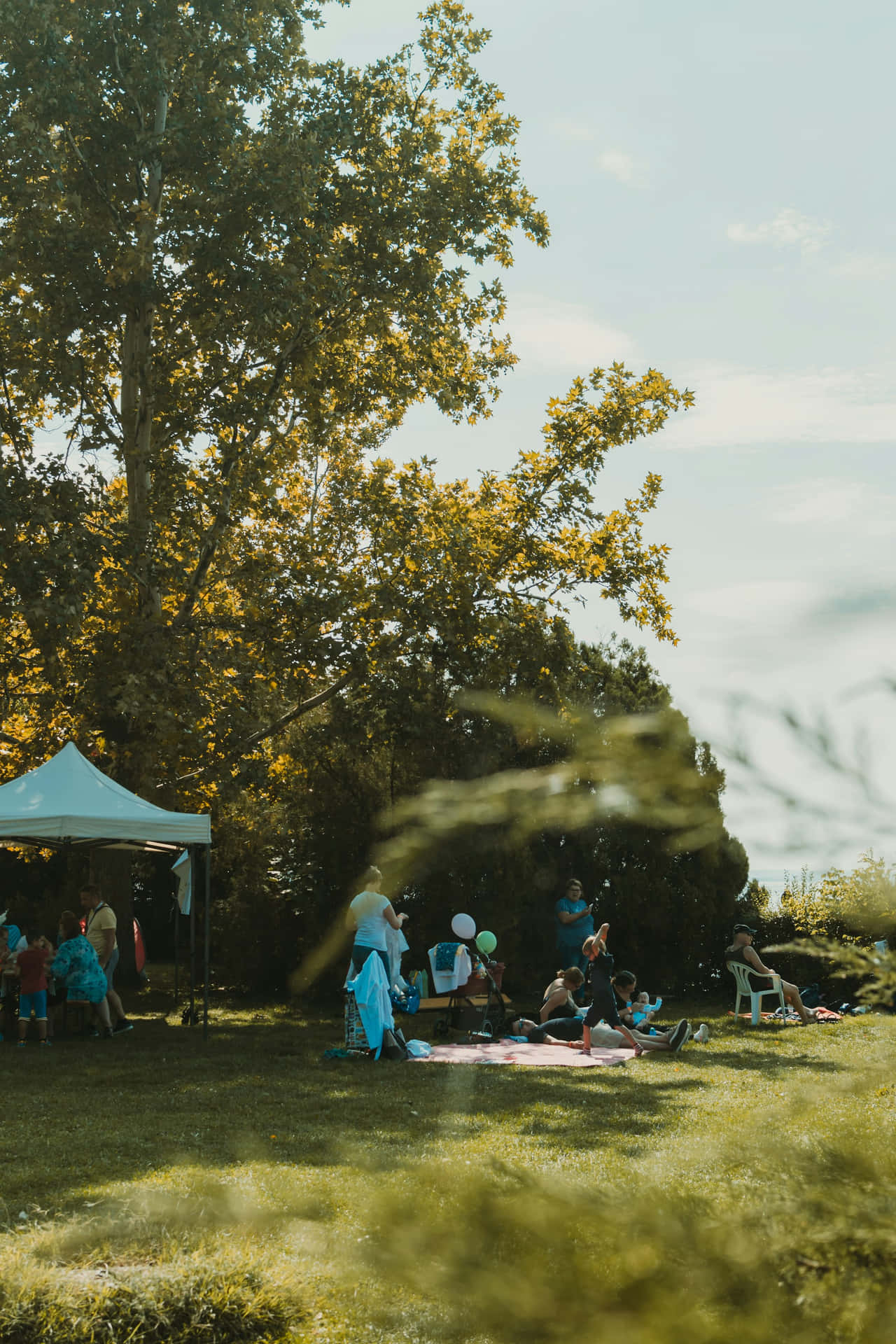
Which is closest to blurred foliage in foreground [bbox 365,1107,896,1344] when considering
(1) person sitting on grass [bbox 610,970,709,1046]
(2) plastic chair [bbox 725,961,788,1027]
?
(1) person sitting on grass [bbox 610,970,709,1046]

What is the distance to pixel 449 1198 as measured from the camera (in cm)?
112

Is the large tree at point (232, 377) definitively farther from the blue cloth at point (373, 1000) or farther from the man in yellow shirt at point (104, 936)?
the blue cloth at point (373, 1000)

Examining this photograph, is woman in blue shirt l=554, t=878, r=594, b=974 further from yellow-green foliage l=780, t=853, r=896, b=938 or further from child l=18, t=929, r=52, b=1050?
yellow-green foliage l=780, t=853, r=896, b=938

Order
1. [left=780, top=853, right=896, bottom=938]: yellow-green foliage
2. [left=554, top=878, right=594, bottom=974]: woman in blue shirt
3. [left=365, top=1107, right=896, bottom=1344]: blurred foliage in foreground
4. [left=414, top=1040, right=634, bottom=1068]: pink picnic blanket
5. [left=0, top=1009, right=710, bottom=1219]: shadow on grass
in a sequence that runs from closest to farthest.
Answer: [left=365, top=1107, right=896, bottom=1344]: blurred foliage in foreground
[left=780, top=853, right=896, bottom=938]: yellow-green foliage
[left=0, top=1009, right=710, bottom=1219]: shadow on grass
[left=414, top=1040, right=634, bottom=1068]: pink picnic blanket
[left=554, top=878, right=594, bottom=974]: woman in blue shirt

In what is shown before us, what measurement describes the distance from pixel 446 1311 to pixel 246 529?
18.2 meters

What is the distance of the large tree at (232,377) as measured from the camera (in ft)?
48.3

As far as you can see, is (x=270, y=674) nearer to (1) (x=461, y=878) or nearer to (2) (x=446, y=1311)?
(1) (x=461, y=878)

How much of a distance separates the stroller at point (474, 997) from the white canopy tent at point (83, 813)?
2.80m

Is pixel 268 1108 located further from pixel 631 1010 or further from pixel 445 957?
pixel 631 1010

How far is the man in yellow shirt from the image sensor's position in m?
13.1

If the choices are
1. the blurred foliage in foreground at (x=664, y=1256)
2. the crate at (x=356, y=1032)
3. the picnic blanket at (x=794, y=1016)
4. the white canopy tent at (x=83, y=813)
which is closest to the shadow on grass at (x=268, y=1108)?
the crate at (x=356, y=1032)

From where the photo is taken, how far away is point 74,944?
12.4 m

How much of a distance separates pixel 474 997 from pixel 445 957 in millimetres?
703

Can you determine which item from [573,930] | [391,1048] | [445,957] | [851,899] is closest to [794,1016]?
[573,930]
